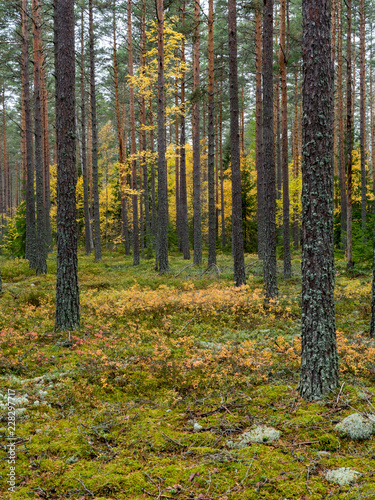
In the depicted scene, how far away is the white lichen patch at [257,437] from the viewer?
339 cm

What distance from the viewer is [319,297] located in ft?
14.1

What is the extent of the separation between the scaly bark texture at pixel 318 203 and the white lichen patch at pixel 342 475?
1398mm

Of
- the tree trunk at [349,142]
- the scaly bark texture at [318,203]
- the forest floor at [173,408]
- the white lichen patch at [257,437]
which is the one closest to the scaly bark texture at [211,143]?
the tree trunk at [349,142]

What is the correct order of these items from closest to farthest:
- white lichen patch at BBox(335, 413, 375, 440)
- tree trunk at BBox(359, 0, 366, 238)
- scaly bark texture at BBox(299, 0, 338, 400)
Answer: white lichen patch at BBox(335, 413, 375, 440) < scaly bark texture at BBox(299, 0, 338, 400) < tree trunk at BBox(359, 0, 366, 238)

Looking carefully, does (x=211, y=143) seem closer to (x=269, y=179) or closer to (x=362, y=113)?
(x=269, y=179)

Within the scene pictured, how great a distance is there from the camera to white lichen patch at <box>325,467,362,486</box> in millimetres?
2741

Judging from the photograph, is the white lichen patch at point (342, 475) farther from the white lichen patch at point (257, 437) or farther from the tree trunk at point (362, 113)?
the tree trunk at point (362, 113)

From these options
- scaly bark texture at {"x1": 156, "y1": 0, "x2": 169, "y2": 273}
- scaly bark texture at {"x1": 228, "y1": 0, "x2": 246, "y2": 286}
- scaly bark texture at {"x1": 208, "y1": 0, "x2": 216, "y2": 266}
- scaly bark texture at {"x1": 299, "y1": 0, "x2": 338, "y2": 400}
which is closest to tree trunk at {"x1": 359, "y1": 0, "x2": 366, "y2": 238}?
scaly bark texture at {"x1": 208, "y1": 0, "x2": 216, "y2": 266}

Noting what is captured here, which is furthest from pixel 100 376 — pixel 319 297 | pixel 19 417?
pixel 319 297

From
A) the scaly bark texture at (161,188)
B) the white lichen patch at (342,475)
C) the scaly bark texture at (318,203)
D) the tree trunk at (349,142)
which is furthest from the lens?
the scaly bark texture at (161,188)

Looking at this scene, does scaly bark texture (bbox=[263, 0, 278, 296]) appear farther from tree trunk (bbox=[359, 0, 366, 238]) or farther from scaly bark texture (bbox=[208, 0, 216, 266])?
tree trunk (bbox=[359, 0, 366, 238])

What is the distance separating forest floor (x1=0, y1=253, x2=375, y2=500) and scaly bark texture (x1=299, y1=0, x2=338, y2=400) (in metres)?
0.32

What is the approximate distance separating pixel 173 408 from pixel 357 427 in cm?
204

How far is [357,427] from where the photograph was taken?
3438mm
